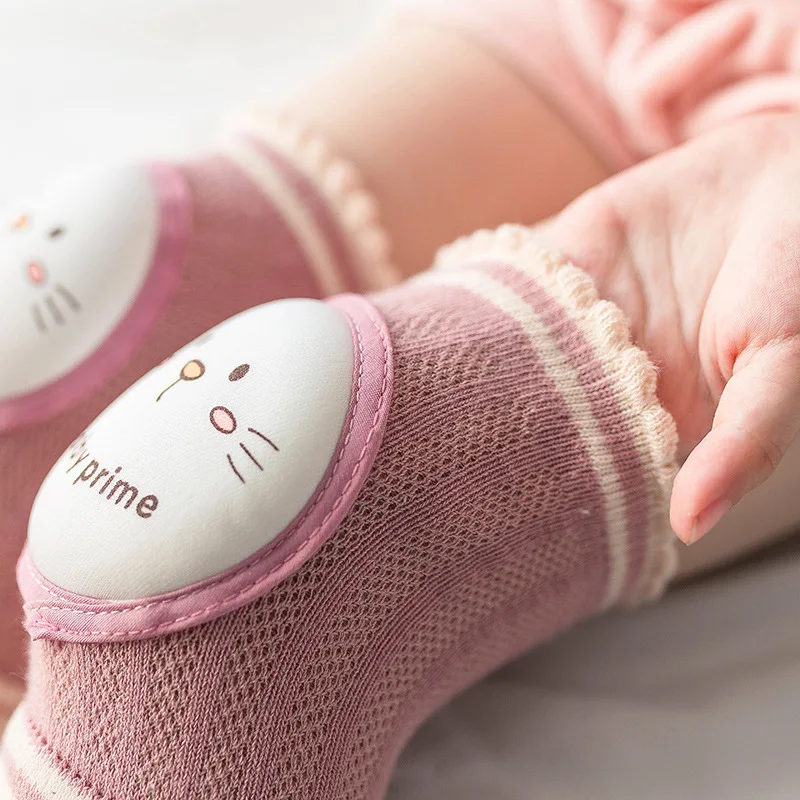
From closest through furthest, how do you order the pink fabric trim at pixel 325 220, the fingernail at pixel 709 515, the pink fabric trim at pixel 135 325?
the fingernail at pixel 709 515, the pink fabric trim at pixel 135 325, the pink fabric trim at pixel 325 220

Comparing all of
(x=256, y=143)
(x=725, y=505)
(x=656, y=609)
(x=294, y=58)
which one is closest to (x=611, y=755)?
(x=656, y=609)

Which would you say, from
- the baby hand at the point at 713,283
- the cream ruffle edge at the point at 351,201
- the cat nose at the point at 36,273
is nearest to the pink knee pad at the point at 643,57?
the baby hand at the point at 713,283

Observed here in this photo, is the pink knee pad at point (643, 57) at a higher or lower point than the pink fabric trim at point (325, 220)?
higher

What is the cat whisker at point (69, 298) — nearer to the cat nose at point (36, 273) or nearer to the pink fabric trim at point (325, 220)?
the cat nose at point (36, 273)

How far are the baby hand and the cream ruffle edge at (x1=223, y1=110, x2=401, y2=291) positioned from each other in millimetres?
151

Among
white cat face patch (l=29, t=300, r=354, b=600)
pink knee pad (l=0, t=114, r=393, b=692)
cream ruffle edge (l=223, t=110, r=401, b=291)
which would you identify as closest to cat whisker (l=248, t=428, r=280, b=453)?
white cat face patch (l=29, t=300, r=354, b=600)

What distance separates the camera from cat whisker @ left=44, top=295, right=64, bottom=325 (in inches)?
23.2

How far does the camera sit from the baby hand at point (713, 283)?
44 centimetres

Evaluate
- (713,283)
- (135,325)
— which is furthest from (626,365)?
(135,325)

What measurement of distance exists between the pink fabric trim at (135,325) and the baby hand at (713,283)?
0.25 m

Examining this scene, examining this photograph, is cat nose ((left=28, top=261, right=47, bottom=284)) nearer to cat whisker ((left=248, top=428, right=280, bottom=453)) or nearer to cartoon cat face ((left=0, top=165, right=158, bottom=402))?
cartoon cat face ((left=0, top=165, right=158, bottom=402))

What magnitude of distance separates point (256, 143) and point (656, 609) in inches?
18.3

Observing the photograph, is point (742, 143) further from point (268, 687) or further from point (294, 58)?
point (294, 58)

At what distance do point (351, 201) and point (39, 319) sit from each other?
24cm
